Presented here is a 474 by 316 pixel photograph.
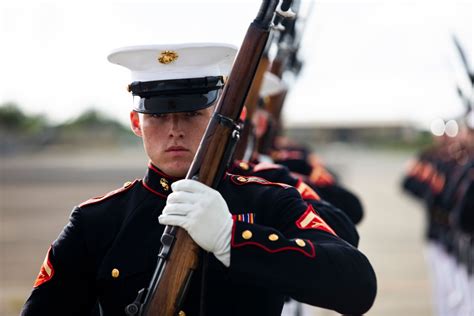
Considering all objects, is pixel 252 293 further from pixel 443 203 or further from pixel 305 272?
pixel 443 203

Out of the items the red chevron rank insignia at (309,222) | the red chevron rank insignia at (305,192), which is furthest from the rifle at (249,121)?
the red chevron rank insignia at (309,222)

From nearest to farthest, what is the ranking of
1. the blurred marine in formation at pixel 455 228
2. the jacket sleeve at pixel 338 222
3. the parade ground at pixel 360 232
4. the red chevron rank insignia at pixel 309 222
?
the red chevron rank insignia at pixel 309 222, the jacket sleeve at pixel 338 222, the blurred marine in formation at pixel 455 228, the parade ground at pixel 360 232

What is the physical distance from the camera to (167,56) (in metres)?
2.29

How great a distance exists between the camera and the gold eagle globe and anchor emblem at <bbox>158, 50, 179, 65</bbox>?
2284mm

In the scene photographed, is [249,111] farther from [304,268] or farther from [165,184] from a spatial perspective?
[304,268]

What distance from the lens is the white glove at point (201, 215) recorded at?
6.24ft

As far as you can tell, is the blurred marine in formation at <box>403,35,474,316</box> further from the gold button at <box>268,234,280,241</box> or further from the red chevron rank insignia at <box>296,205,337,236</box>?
the gold button at <box>268,234,280,241</box>

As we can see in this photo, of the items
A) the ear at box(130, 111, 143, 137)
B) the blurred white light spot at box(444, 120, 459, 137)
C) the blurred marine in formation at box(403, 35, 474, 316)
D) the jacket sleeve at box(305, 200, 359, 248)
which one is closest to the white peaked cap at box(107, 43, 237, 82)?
the ear at box(130, 111, 143, 137)

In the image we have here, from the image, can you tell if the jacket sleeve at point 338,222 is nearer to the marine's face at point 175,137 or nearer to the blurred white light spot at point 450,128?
the marine's face at point 175,137

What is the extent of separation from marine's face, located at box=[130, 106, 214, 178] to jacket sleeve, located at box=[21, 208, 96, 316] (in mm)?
349

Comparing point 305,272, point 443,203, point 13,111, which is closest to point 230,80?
point 305,272

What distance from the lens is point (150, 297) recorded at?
2016 mm

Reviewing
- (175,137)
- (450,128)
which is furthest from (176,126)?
(450,128)

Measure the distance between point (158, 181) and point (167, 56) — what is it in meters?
0.37
